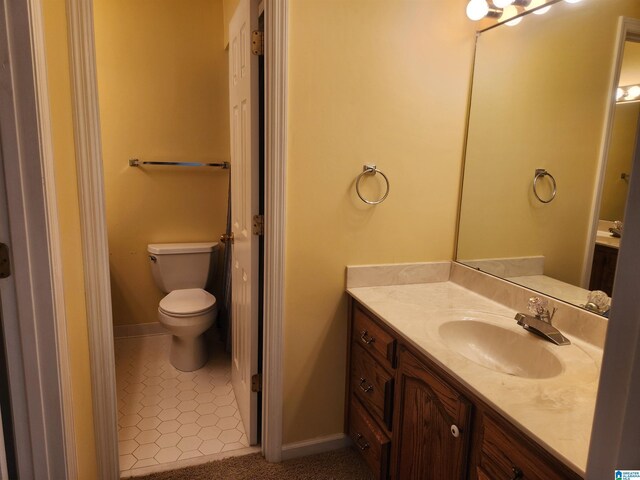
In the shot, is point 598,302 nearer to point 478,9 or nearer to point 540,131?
point 540,131

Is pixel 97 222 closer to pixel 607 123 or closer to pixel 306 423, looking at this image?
pixel 306 423

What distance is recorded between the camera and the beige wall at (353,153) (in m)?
1.65

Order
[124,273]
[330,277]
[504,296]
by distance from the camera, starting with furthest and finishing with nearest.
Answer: [124,273], [330,277], [504,296]

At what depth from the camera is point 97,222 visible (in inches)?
58.6

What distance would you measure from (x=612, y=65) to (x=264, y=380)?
1769mm

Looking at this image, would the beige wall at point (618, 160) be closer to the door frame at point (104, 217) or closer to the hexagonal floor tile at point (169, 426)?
the door frame at point (104, 217)

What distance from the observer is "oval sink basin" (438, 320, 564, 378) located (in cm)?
128

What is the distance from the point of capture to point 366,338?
1.67 meters

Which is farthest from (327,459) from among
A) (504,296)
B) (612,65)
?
Result: (612,65)

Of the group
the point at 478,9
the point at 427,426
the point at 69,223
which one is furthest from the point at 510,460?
the point at 478,9

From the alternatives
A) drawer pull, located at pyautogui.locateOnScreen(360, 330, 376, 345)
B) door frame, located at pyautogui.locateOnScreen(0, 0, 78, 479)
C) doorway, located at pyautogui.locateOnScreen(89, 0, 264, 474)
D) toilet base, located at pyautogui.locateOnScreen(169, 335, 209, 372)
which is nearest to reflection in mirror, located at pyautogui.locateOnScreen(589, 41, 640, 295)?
drawer pull, located at pyautogui.locateOnScreen(360, 330, 376, 345)

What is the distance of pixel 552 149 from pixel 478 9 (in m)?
0.69

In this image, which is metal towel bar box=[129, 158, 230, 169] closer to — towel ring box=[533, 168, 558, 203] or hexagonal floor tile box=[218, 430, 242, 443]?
hexagonal floor tile box=[218, 430, 242, 443]

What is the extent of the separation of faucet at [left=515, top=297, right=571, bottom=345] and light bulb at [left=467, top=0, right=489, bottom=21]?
120cm
